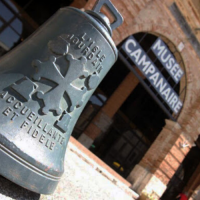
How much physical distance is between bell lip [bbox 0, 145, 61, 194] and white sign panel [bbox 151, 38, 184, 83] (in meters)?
4.85

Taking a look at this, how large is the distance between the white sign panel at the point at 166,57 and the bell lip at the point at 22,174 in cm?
485

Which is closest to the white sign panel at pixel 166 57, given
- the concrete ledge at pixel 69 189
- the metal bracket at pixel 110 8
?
the concrete ledge at pixel 69 189

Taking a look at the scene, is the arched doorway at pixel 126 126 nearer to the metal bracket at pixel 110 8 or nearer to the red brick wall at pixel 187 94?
the red brick wall at pixel 187 94

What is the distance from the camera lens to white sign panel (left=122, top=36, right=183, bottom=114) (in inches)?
196

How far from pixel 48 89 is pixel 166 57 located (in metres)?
5.07

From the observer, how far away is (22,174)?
1.06 metres

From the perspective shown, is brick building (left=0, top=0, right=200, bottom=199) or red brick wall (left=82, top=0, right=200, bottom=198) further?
brick building (left=0, top=0, right=200, bottom=199)

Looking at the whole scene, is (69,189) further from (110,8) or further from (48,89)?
(110,8)

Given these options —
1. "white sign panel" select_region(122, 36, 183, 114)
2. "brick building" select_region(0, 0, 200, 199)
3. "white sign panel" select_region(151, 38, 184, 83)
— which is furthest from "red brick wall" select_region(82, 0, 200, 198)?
"white sign panel" select_region(151, 38, 184, 83)

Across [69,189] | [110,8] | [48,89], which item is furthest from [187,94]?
[48,89]

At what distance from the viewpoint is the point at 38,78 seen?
119 centimetres

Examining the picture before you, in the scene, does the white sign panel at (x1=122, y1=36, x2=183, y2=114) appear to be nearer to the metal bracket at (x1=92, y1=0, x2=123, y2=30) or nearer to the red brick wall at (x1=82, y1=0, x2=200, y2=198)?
the red brick wall at (x1=82, y1=0, x2=200, y2=198)

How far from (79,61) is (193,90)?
635cm

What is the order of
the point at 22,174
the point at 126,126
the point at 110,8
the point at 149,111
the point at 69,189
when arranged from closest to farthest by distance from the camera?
the point at 22,174
the point at 110,8
the point at 69,189
the point at 126,126
the point at 149,111
